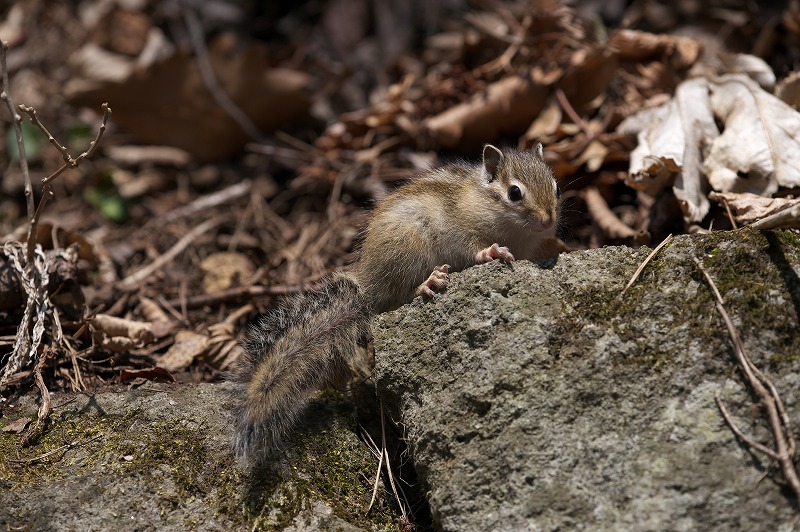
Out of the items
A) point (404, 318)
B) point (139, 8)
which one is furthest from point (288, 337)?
point (139, 8)

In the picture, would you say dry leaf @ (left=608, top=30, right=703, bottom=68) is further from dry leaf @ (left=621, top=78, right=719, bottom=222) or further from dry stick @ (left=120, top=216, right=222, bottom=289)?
dry stick @ (left=120, top=216, right=222, bottom=289)

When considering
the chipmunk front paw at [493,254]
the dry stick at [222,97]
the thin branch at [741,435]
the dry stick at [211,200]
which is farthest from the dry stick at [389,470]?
the dry stick at [222,97]

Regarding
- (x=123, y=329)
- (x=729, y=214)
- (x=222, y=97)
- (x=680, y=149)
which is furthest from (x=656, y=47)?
(x=123, y=329)

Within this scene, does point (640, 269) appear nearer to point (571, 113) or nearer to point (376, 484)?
point (376, 484)

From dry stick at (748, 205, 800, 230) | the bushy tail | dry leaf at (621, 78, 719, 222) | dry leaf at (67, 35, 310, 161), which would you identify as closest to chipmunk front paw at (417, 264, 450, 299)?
the bushy tail

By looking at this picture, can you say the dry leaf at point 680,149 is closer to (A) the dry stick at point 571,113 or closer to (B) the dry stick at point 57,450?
(A) the dry stick at point 571,113
